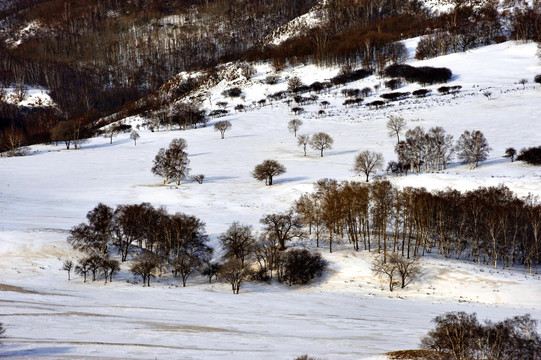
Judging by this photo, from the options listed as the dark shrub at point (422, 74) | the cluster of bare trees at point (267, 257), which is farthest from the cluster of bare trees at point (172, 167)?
the dark shrub at point (422, 74)

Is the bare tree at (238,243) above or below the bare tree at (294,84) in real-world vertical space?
below

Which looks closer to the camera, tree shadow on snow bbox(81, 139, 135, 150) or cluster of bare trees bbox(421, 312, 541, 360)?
cluster of bare trees bbox(421, 312, 541, 360)

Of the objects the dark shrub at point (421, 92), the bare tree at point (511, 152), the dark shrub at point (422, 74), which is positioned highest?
the dark shrub at point (422, 74)

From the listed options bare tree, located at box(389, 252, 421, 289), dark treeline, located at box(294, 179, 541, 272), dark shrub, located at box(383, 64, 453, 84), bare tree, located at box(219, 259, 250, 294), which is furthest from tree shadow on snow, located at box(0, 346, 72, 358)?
dark shrub, located at box(383, 64, 453, 84)

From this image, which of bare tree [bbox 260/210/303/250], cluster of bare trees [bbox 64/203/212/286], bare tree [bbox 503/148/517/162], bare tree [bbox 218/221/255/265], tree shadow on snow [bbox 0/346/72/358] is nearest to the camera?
tree shadow on snow [bbox 0/346/72/358]

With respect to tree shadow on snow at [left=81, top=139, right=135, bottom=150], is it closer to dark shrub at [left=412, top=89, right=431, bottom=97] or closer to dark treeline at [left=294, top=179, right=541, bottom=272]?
dark treeline at [left=294, top=179, right=541, bottom=272]

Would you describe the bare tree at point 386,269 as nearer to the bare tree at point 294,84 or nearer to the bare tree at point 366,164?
the bare tree at point 366,164

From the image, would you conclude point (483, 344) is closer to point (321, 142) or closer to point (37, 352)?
point (37, 352)

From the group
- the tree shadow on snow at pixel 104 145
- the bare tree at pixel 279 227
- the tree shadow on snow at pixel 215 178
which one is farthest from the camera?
the tree shadow on snow at pixel 104 145
